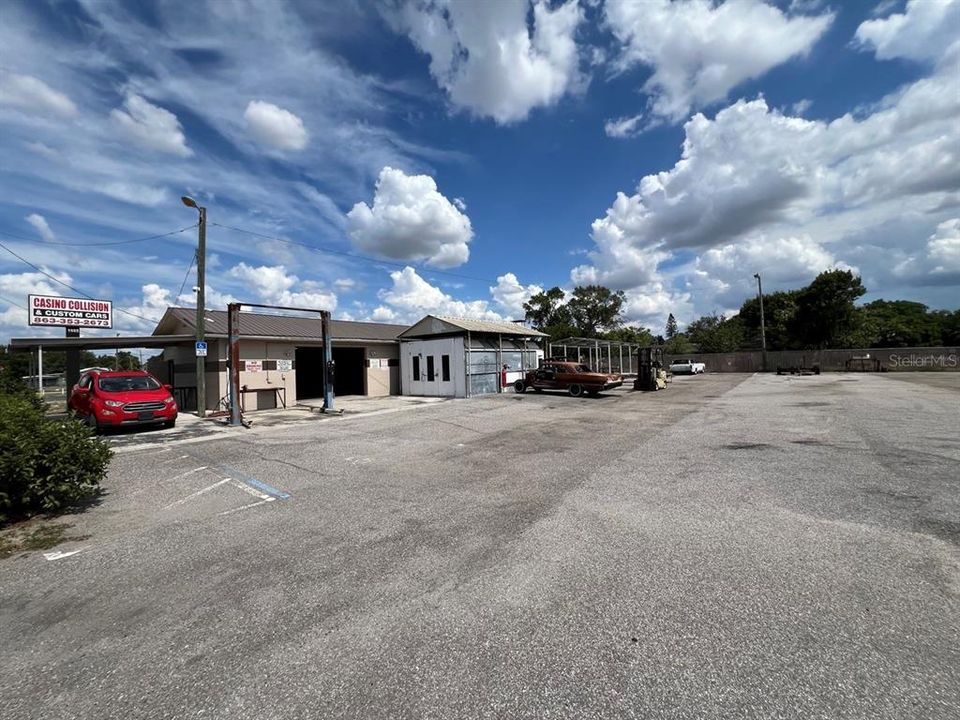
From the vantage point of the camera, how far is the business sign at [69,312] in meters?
19.1

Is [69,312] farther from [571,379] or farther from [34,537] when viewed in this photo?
[571,379]

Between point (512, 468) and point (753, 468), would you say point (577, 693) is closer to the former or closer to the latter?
point (512, 468)

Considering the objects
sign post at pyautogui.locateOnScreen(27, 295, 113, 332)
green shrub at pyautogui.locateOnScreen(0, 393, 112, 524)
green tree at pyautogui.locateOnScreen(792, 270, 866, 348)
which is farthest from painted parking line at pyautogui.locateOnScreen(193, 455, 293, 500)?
green tree at pyautogui.locateOnScreen(792, 270, 866, 348)

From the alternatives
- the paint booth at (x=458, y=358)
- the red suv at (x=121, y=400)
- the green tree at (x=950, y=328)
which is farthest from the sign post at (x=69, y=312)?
the green tree at (x=950, y=328)

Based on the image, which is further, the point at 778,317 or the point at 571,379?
the point at 778,317

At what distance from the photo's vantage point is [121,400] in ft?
39.6

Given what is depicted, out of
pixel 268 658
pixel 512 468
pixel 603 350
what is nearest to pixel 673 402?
pixel 512 468

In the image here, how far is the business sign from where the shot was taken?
62.7ft

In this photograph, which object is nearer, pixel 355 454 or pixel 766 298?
pixel 355 454

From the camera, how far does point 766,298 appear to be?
5250 cm

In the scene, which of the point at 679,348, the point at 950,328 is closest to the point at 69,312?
the point at 679,348

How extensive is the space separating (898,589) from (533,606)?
2588 mm

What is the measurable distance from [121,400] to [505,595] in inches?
521

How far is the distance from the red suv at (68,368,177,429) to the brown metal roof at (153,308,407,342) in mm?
4485
